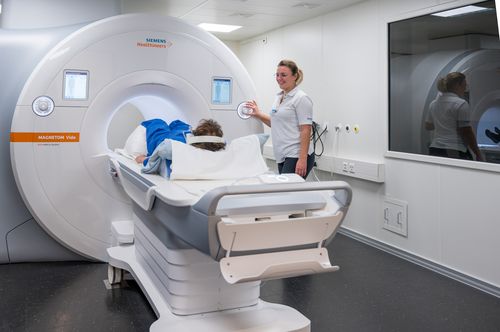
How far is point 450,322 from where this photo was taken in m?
2.24

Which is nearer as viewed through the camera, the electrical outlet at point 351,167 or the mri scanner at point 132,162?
the mri scanner at point 132,162

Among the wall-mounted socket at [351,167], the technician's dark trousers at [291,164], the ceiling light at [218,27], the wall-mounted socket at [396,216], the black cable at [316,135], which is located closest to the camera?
the technician's dark trousers at [291,164]

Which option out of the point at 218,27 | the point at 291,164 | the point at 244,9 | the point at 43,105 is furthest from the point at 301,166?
the point at 218,27

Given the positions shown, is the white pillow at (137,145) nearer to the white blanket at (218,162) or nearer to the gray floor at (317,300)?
the gray floor at (317,300)

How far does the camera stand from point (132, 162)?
2611mm

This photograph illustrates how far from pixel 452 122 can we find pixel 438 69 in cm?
34

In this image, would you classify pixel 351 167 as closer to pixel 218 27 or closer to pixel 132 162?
pixel 132 162

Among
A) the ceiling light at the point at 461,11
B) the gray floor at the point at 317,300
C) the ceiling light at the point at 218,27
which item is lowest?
the gray floor at the point at 317,300

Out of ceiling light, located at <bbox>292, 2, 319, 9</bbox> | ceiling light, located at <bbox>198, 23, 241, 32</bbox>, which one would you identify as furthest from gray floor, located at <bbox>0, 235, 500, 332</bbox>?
ceiling light, located at <bbox>198, 23, 241, 32</bbox>

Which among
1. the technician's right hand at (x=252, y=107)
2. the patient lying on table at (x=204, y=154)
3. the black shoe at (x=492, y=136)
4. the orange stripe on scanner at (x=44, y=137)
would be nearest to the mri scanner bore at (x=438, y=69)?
the black shoe at (x=492, y=136)

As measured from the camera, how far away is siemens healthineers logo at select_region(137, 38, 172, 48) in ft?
9.44

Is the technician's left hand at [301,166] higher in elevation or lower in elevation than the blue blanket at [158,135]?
lower

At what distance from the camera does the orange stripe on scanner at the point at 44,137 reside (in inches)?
107

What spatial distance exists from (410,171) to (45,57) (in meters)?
2.34
